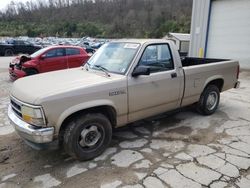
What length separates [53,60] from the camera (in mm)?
10141

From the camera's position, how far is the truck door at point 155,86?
13.1 ft

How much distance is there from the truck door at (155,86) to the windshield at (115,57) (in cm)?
21

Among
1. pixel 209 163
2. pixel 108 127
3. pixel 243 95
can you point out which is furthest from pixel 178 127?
pixel 243 95

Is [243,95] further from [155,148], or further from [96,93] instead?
[96,93]

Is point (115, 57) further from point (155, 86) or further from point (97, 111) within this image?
point (97, 111)

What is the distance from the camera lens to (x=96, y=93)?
3512 mm

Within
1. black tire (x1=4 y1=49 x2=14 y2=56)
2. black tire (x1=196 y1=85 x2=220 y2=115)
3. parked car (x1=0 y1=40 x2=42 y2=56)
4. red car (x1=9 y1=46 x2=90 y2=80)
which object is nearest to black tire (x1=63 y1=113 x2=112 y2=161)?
black tire (x1=196 y1=85 x2=220 y2=115)

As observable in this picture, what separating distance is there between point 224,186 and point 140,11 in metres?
83.1

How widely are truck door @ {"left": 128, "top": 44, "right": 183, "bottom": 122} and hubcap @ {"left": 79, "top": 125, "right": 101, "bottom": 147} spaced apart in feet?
2.14

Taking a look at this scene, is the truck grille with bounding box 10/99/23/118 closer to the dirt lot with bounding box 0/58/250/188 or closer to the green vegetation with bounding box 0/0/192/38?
the dirt lot with bounding box 0/58/250/188

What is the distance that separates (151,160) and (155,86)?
4.24 ft

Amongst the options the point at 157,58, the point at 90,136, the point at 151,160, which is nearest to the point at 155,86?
the point at 157,58

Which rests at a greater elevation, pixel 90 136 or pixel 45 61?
pixel 45 61

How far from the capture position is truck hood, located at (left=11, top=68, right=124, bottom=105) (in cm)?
324
